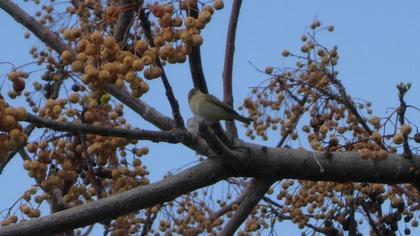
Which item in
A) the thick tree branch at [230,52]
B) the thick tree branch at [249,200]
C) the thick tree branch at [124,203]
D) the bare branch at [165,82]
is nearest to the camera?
the bare branch at [165,82]

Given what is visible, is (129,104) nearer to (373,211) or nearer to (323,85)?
(323,85)

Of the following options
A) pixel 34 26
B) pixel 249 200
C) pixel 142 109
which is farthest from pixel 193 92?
pixel 34 26

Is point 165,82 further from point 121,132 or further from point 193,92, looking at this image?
point 193,92

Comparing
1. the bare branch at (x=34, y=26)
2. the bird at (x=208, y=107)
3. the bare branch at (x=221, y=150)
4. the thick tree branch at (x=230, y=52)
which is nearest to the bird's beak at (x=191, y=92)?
the bird at (x=208, y=107)

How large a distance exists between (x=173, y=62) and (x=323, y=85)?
6.11 ft

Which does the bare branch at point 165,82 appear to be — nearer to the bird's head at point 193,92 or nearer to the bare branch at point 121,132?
the bare branch at point 121,132

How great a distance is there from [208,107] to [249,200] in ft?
2.35

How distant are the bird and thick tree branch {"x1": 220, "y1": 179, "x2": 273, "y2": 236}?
533 mm

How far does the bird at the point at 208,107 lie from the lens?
3029mm

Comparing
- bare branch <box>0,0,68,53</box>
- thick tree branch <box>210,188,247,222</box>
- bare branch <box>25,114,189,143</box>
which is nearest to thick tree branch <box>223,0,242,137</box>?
bare branch <box>0,0,68,53</box>

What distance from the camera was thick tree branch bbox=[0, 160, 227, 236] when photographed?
278 centimetres

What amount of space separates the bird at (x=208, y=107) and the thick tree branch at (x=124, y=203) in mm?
205

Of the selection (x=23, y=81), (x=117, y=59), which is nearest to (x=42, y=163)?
(x=23, y=81)

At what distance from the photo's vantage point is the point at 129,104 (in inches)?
144
